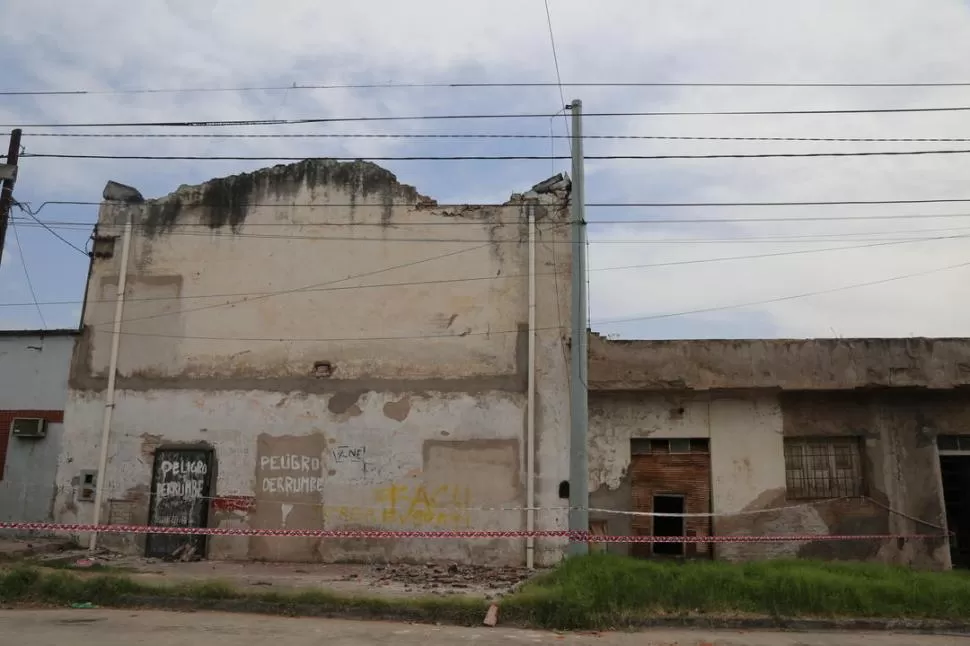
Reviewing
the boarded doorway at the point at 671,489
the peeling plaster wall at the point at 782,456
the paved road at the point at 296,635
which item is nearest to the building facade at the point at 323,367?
the peeling plaster wall at the point at 782,456

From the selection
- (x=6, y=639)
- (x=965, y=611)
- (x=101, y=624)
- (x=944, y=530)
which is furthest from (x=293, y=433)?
(x=944, y=530)

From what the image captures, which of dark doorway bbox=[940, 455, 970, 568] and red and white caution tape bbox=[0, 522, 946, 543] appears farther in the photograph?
dark doorway bbox=[940, 455, 970, 568]

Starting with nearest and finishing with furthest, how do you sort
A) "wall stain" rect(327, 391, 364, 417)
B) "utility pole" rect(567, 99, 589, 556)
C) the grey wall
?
"utility pole" rect(567, 99, 589, 556) → "wall stain" rect(327, 391, 364, 417) → the grey wall

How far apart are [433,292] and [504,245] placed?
1.66 meters

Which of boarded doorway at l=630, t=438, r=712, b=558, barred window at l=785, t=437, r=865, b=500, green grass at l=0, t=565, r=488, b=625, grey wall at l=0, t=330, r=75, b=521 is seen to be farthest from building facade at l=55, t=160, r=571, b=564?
barred window at l=785, t=437, r=865, b=500

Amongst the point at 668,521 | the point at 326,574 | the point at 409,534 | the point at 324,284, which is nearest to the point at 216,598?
the point at 326,574

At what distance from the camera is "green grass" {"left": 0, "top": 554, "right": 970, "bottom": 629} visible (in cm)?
918

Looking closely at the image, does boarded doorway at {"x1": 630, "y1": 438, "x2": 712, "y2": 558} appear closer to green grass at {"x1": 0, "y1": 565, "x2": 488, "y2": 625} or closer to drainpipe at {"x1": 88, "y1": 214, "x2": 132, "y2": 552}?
green grass at {"x1": 0, "y1": 565, "x2": 488, "y2": 625}

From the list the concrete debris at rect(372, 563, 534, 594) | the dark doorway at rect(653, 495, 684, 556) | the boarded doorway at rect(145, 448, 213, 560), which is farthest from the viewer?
the boarded doorway at rect(145, 448, 213, 560)

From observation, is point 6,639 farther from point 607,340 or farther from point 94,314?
point 607,340

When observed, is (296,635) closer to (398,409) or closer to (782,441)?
(398,409)

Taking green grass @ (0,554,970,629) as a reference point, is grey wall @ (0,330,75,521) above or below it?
above

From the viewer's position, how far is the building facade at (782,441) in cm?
1352

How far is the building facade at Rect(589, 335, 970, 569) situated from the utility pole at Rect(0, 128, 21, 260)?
10.6 m
